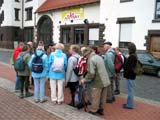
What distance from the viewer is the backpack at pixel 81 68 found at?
7219 millimetres

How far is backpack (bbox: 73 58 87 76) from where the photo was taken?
284 inches

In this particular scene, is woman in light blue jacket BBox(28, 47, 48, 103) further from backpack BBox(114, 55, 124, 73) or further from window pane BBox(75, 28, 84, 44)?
window pane BBox(75, 28, 84, 44)

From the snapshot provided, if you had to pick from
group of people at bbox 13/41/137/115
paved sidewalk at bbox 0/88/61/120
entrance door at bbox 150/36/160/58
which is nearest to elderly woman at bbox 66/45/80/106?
group of people at bbox 13/41/137/115

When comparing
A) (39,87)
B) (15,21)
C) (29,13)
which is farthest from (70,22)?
(39,87)

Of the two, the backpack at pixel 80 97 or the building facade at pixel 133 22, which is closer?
the backpack at pixel 80 97

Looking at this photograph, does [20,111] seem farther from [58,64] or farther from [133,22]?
[133,22]

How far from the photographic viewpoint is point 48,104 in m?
7.84

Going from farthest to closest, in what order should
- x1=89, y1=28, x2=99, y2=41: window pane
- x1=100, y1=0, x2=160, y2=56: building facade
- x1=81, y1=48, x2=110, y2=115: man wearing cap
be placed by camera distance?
1. x1=89, y1=28, x2=99, y2=41: window pane
2. x1=100, y1=0, x2=160, y2=56: building facade
3. x1=81, y1=48, x2=110, y2=115: man wearing cap

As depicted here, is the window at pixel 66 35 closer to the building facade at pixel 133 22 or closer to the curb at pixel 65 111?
the building facade at pixel 133 22

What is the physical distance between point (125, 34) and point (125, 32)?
17cm

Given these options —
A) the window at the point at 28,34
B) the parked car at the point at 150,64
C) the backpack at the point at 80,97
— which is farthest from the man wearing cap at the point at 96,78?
the window at the point at 28,34

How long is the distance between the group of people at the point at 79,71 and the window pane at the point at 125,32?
533 inches

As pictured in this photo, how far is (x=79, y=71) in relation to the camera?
7.31 m

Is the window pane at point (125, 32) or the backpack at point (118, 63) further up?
the window pane at point (125, 32)
